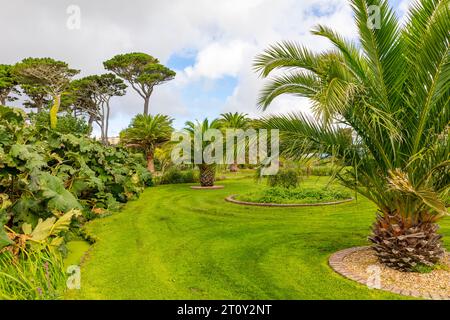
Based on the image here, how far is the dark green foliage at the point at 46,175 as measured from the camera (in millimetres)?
6027

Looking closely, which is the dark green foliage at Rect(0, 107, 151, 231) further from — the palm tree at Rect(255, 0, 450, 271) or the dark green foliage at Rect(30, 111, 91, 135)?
the dark green foliage at Rect(30, 111, 91, 135)

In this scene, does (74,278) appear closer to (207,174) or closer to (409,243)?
(409,243)

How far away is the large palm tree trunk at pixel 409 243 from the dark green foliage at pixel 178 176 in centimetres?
1811

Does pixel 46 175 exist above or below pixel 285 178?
above

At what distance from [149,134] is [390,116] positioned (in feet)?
72.2

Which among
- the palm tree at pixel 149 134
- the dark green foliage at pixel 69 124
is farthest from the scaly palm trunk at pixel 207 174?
the dark green foliage at pixel 69 124

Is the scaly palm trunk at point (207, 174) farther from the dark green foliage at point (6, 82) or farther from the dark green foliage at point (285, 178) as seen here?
the dark green foliage at point (6, 82)

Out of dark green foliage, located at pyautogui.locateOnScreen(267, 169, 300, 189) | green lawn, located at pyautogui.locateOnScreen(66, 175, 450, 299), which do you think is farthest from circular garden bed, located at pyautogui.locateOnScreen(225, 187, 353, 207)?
green lawn, located at pyautogui.locateOnScreen(66, 175, 450, 299)

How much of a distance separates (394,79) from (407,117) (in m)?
0.64

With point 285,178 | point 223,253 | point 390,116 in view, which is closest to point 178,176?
point 285,178

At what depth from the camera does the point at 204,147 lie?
20750 mm

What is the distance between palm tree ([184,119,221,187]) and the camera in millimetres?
19797

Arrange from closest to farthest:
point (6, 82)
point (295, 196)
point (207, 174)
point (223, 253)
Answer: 1. point (223, 253)
2. point (295, 196)
3. point (207, 174)
4. point (6, 82)
